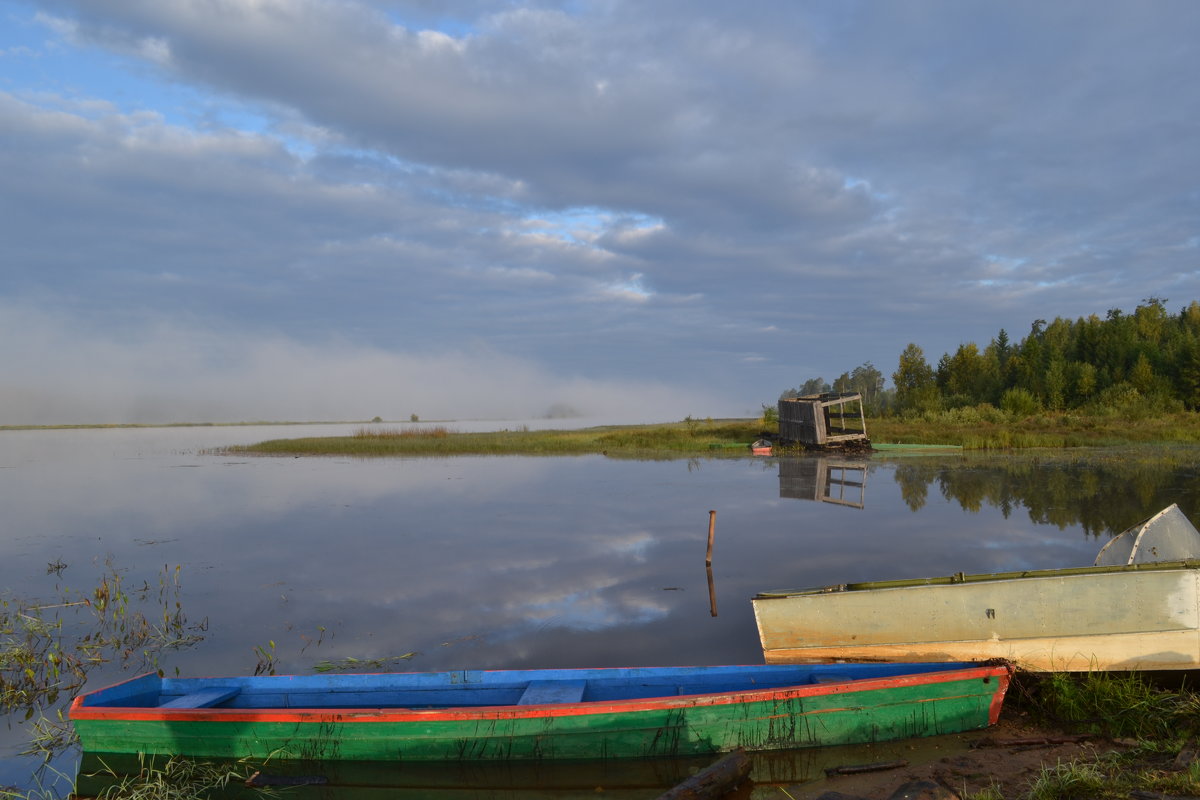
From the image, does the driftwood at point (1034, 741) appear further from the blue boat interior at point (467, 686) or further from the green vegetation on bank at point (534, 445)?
the green vegetation on bank at point (534, 445)

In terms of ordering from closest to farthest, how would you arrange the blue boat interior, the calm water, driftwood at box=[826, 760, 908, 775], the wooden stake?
driftwood at box=[826, 760, 908, 775] → the blue boat interior → the calm water → the wooden stake

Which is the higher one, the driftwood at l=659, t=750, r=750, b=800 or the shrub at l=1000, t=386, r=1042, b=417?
the shrub at l=1000, t=386, r=1042, b=417

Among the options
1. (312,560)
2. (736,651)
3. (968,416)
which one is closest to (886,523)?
(736,651)

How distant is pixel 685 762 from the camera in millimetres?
6883

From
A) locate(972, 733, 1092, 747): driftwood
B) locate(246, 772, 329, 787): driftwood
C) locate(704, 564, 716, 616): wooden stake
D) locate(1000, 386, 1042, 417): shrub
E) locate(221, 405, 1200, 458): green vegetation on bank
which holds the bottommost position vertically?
locate(246, 772, 329, 787): driftwood

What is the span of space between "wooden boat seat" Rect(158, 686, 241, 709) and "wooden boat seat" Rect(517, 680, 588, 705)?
10.5 ft

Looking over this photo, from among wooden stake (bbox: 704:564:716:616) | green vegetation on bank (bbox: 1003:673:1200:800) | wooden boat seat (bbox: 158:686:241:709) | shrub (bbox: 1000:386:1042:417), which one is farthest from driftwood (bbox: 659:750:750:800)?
shrub (bbox: 1000:386:1042:417)

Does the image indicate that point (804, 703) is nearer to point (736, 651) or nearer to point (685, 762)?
point (685, 762)

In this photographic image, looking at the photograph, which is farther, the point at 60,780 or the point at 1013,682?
the point at 1013,682

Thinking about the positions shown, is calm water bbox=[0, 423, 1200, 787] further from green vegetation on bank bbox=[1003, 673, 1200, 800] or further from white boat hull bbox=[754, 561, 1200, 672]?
green vegetation on bank bbox=[1003, 673, 1200, 800]

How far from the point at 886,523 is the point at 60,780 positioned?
56.6ft

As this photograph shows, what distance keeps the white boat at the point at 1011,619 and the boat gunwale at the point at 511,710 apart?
46.7 inches

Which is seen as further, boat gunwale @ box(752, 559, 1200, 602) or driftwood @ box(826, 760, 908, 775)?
boat gunwale @ box(752, 559, 1200, 602)

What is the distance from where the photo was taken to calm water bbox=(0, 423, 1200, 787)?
10820 millimetres
